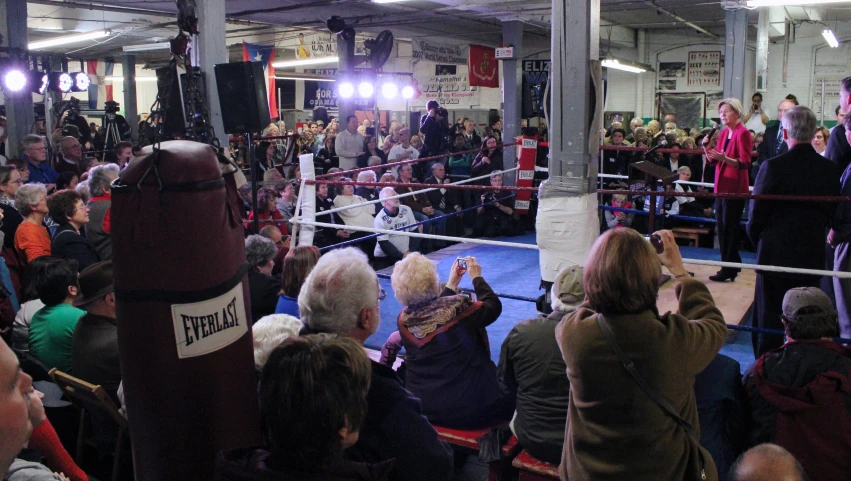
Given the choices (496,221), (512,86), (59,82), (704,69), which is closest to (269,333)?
(496,221)

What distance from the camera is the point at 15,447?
3.69ft

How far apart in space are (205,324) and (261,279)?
2.02 metres

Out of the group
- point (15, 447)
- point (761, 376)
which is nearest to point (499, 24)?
point (761, 376)

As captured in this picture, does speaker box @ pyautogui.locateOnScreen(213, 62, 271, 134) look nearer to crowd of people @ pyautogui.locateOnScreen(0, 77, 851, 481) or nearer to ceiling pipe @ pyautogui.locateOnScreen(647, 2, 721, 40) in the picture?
crowd of people @ pyautogui.locateOnScreen(0, 77, 851, 481)

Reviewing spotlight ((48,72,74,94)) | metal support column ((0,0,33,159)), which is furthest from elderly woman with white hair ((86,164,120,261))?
spotlight ((48,72,74,94))

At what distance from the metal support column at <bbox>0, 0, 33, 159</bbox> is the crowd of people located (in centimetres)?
538

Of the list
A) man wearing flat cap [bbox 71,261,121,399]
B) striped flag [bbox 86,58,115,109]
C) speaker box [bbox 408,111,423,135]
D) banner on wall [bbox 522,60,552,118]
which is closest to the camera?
man wearing flat cap [bbox 71,261,121,399]

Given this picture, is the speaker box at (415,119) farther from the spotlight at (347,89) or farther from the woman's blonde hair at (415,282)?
the woman's blonde hair at (415,282)

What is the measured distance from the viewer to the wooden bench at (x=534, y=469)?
2.55m

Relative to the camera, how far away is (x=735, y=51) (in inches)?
440

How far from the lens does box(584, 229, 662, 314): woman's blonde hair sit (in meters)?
1.82

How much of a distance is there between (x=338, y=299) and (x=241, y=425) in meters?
0.42

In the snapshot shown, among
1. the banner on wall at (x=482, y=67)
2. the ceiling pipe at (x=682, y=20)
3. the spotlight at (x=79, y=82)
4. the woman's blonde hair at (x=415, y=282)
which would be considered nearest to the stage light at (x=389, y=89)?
the banner on wall at (x=482, y=67)

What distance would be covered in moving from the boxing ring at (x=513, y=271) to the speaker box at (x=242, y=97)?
44 centimetres
